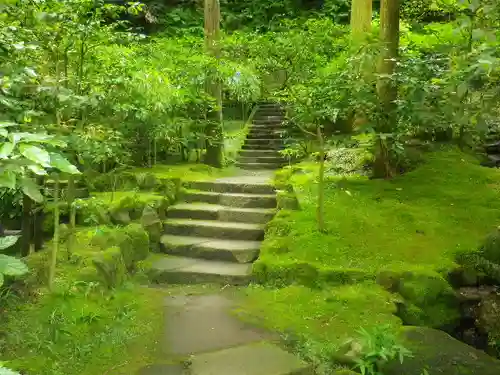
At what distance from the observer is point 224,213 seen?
23.3 feet

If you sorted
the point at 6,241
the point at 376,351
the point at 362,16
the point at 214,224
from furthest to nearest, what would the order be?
the point at 362,16
the point at 214,224
the point at 376,351
the point at 6,241

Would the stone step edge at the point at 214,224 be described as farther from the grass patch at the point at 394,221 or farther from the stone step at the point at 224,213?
the grass patch at the point at 394,221

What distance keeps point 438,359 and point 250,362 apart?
1471 millimetres

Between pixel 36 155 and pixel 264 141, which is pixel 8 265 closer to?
pixel 36 155

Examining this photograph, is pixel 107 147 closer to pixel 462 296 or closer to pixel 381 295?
pixel 381 295

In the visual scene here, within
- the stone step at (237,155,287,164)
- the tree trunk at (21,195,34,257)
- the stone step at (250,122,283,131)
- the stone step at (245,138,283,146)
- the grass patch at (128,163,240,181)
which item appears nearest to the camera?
the tree trunk at (21,195,34,257)

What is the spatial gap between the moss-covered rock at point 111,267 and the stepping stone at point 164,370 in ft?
5.04

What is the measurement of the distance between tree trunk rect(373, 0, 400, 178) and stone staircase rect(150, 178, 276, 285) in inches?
71.8

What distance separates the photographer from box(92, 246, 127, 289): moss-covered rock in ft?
16.0

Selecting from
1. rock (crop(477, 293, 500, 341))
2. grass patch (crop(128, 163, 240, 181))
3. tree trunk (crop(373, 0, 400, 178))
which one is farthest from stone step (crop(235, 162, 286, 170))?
rock (crop(477, 293, 500, 341))

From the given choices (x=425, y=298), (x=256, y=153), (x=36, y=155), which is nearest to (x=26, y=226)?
(x=36, y=155)

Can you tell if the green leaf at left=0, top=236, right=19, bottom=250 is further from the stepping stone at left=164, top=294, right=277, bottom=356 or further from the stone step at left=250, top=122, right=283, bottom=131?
the stone step at left=250, top=122, right=283, bottom=131

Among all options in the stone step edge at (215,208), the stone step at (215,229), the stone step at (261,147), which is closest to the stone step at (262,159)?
the stone step at (261,147)

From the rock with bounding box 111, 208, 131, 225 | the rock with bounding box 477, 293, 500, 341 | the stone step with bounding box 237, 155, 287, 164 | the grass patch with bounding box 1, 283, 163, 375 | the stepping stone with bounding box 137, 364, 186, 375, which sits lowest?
the rock with bounding box 477, 293, 500, 341
